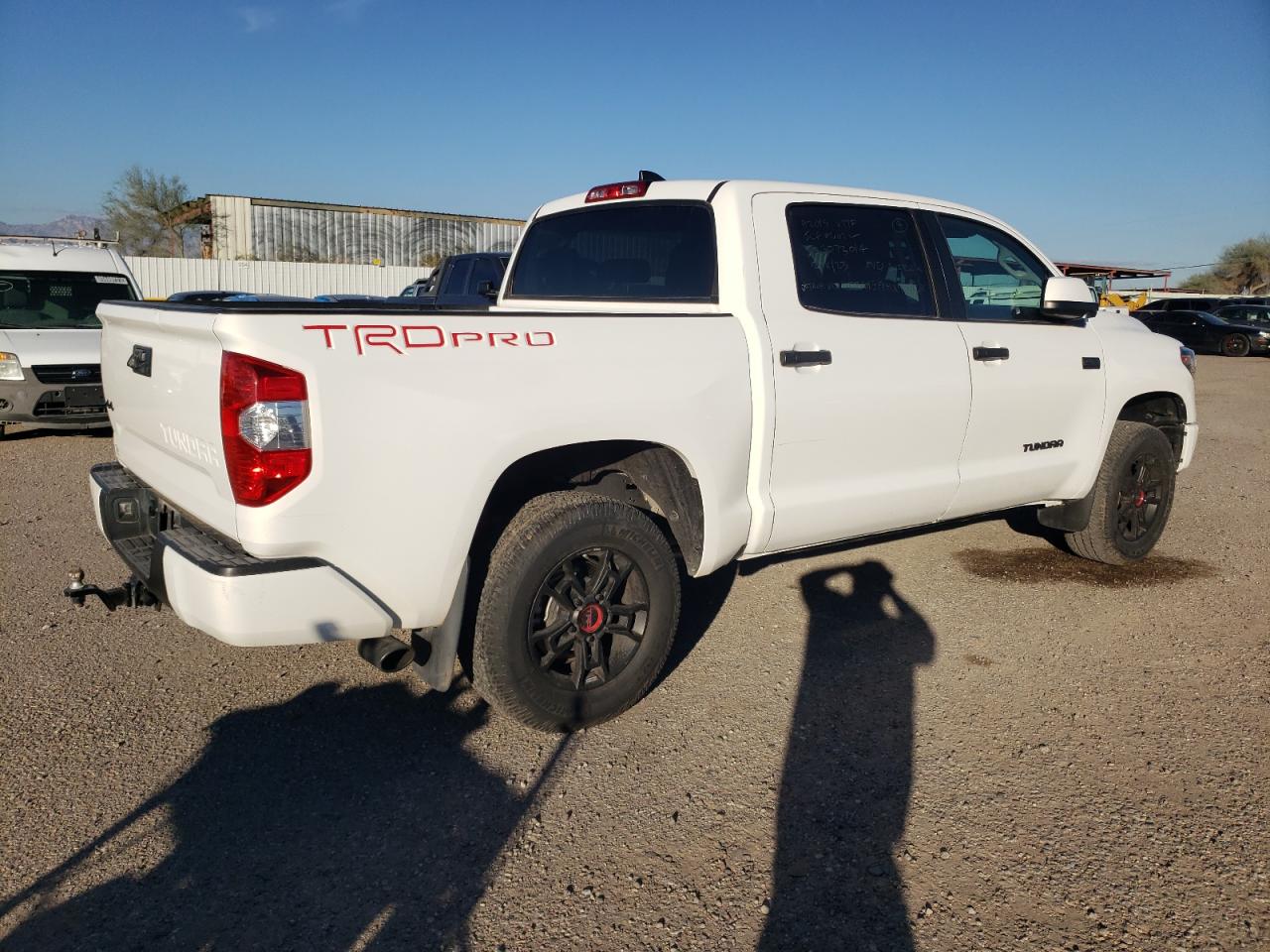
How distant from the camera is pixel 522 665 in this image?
10.8ft

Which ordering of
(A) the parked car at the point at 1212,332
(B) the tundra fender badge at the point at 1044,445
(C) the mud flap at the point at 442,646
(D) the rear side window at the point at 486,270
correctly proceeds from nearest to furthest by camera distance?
(C) the mud flap at the point at 442,646
(B) the tundra fender badge at the point at 1044,445
(D) the rear side window at the point at 486,270
(A) the parked car at the point at 1212,332

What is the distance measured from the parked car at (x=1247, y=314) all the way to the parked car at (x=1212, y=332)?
43cm

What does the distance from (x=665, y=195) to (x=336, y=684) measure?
2487 mm

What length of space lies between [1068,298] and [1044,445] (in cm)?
75

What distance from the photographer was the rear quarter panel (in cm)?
275

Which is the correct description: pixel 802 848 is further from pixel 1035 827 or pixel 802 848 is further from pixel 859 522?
pixel 859 522

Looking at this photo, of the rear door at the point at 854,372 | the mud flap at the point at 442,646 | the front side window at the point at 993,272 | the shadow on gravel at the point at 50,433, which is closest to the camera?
the mud flap at the point at 442,646

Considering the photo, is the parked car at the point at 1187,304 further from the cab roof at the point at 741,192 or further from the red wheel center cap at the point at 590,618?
the red wheel center cap at the point at 590,618

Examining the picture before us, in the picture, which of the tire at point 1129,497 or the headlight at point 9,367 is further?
the headlight at point 9,367

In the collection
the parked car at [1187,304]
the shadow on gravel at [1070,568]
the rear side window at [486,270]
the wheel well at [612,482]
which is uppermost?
the parked car at [1187,304]

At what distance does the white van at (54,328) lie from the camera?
888 cm

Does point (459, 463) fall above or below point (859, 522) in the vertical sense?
above

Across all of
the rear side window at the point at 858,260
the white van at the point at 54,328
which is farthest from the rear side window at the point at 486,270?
the rear side window at the point at 858,260

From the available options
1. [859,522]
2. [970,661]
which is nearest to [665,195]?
[859,522]
